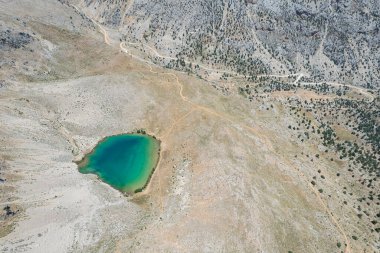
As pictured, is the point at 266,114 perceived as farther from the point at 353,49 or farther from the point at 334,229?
the point at 353,49

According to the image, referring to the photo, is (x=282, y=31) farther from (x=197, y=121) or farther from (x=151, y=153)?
(x=151, y=153)

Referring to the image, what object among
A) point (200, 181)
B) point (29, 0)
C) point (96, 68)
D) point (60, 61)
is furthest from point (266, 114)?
point (29, 0)

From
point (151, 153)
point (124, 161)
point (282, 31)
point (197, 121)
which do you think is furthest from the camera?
point (282, 31)

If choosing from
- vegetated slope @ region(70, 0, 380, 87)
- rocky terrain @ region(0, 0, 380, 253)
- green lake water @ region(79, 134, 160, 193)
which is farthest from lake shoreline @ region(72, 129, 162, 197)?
vegetated slope @ region(70, 0, 380, 87)

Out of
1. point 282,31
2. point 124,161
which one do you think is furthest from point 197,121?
point 282,31

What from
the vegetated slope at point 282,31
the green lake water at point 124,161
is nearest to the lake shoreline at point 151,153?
the green lake water at point 124,161

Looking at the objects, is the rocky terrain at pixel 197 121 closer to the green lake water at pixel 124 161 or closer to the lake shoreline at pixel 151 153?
the lake shoreline at pixel 151 153
